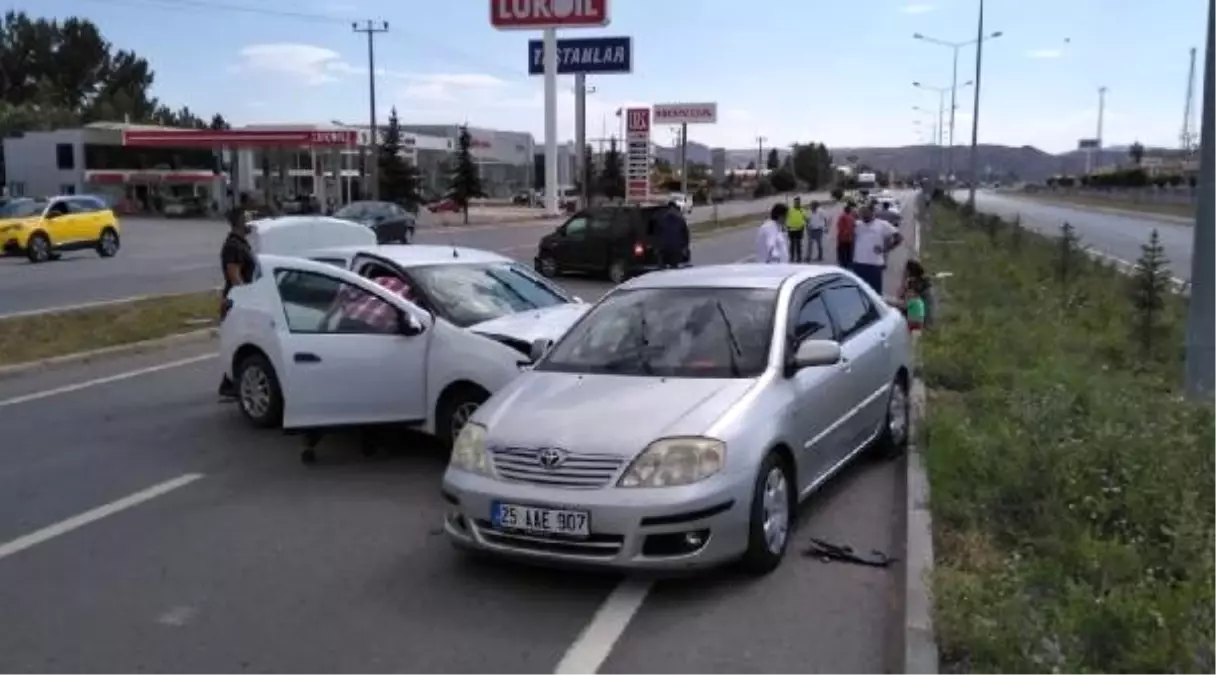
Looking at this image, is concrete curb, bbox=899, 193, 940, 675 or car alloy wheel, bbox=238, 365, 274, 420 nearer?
concrete curb, bbox=899, 193, 940, 675

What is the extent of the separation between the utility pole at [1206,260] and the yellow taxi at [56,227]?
3012 cm

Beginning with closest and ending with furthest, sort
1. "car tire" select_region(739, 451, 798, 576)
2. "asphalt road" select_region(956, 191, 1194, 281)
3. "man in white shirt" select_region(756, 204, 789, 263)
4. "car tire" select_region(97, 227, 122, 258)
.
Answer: "car tire" select_region(739, 451, 798, 576) < "man in white shirt" select_region(756, 204, 789, 263) < "asphalt road" select_region(956, 191, 1194, 281) < "car tire" select_region(97, 227, 122, 258)

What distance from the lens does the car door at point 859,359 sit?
23.6 ft

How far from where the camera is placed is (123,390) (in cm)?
Answer: 1137


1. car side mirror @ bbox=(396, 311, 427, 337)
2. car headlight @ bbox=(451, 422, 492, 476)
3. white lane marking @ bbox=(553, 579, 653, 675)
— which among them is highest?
car side mirror @ bbox=(396, 311, 427, 337)

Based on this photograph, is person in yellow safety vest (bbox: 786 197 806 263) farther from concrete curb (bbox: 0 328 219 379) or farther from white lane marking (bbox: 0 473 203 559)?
white lane marking (bbox: 0 473 203 559)

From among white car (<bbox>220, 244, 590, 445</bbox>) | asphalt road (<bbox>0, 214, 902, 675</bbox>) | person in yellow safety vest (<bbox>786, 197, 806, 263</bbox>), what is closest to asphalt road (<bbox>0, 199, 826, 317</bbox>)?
person in yellow safety vest (<bbox>786, 197, 806, 263</bbox>)

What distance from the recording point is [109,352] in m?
13.4

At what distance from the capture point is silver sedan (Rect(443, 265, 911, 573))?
5316mm

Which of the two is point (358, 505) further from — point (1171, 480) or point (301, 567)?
point (1171, 480)

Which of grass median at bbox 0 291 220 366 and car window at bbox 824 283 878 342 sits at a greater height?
car window at bbox 824 283 878 342

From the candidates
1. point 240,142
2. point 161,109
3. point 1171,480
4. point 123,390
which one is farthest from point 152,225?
point 161,109

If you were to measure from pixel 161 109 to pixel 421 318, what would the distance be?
129253 millimetres

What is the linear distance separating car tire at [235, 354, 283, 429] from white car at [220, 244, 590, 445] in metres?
0.01
